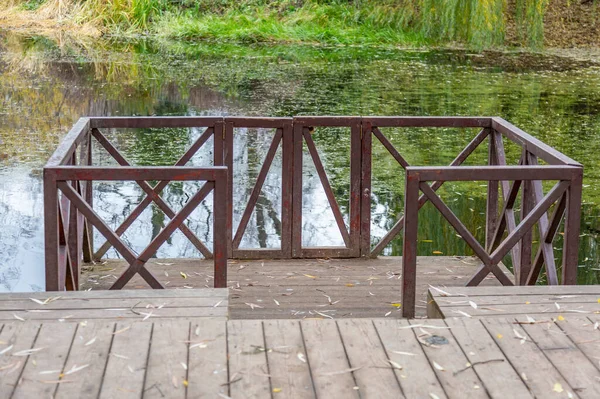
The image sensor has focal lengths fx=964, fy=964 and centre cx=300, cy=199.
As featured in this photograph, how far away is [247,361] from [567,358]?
1056 millimetres

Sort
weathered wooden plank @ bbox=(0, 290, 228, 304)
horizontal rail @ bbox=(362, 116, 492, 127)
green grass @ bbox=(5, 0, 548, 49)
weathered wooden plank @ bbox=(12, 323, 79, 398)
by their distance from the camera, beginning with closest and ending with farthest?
weathered wooden plank @ bbox=(12, 323, 79, 398)
weathered wooden plank @ bbox=(0, 290, 228, 304)
horizontal rail @ bbox=(362, 116, 492, 127)
green grass @ bbox=(5, 0, 548, 49)

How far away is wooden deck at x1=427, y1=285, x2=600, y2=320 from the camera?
3.63 meters

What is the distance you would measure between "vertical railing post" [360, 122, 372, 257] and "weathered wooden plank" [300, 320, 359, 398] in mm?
2382

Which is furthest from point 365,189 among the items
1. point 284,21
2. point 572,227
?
point 284,21

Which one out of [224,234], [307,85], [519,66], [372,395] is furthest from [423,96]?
[372,395]

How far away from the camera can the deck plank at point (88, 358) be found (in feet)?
9.45

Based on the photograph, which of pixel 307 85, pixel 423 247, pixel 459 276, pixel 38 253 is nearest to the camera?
pixel 459 276

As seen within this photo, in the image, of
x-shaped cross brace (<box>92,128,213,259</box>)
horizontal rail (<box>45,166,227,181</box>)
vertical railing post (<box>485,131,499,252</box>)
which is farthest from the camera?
vertical railing post (<box>485,131,499,252</box>)

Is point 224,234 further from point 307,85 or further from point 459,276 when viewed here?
point 307,85

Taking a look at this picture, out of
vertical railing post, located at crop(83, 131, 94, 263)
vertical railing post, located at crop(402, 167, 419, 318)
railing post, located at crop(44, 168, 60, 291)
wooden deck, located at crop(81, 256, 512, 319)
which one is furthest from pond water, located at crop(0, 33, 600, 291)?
vertical railing post, located at crop(402, 167, 419, 318)

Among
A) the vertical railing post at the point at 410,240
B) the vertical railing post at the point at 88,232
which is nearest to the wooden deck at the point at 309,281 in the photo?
the vertical railing post at the point at 88,232

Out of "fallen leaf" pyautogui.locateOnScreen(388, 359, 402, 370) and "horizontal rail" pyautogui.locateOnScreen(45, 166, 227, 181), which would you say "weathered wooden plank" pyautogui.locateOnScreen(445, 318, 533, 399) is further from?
"horizontal rail" pyautogui.locateOnScreen(45, 166, 227, 181)

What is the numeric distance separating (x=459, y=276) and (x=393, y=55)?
13023 mm

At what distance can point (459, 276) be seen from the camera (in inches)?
217
